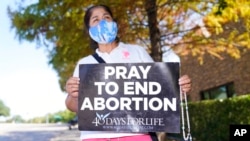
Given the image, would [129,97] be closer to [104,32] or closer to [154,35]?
[104,32]

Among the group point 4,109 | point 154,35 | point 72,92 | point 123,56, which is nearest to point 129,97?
point 123,56

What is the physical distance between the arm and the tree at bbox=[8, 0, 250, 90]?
6.00m

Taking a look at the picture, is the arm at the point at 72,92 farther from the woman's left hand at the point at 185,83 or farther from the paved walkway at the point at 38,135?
the paved walkway at the point at 38,135

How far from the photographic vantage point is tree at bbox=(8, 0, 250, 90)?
9.69 metres

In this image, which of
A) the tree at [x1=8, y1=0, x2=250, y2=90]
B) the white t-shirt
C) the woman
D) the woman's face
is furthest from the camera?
the tree at [x1=8, y1=0, x2=250, y2=90]

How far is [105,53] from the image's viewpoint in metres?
3.20

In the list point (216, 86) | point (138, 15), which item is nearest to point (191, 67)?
point (216, 86)

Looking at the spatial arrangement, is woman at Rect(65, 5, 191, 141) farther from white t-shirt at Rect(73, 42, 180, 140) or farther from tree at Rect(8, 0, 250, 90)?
tree at Rect(8, 0, 250, 90)

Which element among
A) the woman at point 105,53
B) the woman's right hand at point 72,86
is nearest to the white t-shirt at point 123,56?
the woman at point 105,53

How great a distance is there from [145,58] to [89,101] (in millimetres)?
519

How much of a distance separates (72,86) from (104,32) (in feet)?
1.54

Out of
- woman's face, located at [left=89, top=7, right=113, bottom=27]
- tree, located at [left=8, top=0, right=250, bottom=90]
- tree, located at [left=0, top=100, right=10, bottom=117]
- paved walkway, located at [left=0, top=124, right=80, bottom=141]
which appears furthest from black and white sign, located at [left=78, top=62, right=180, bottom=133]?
tree, located at [left=0, top=100, right=10, bottom=117]

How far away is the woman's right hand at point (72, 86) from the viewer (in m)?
3.06

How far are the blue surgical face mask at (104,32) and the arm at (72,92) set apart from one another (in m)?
0.35
